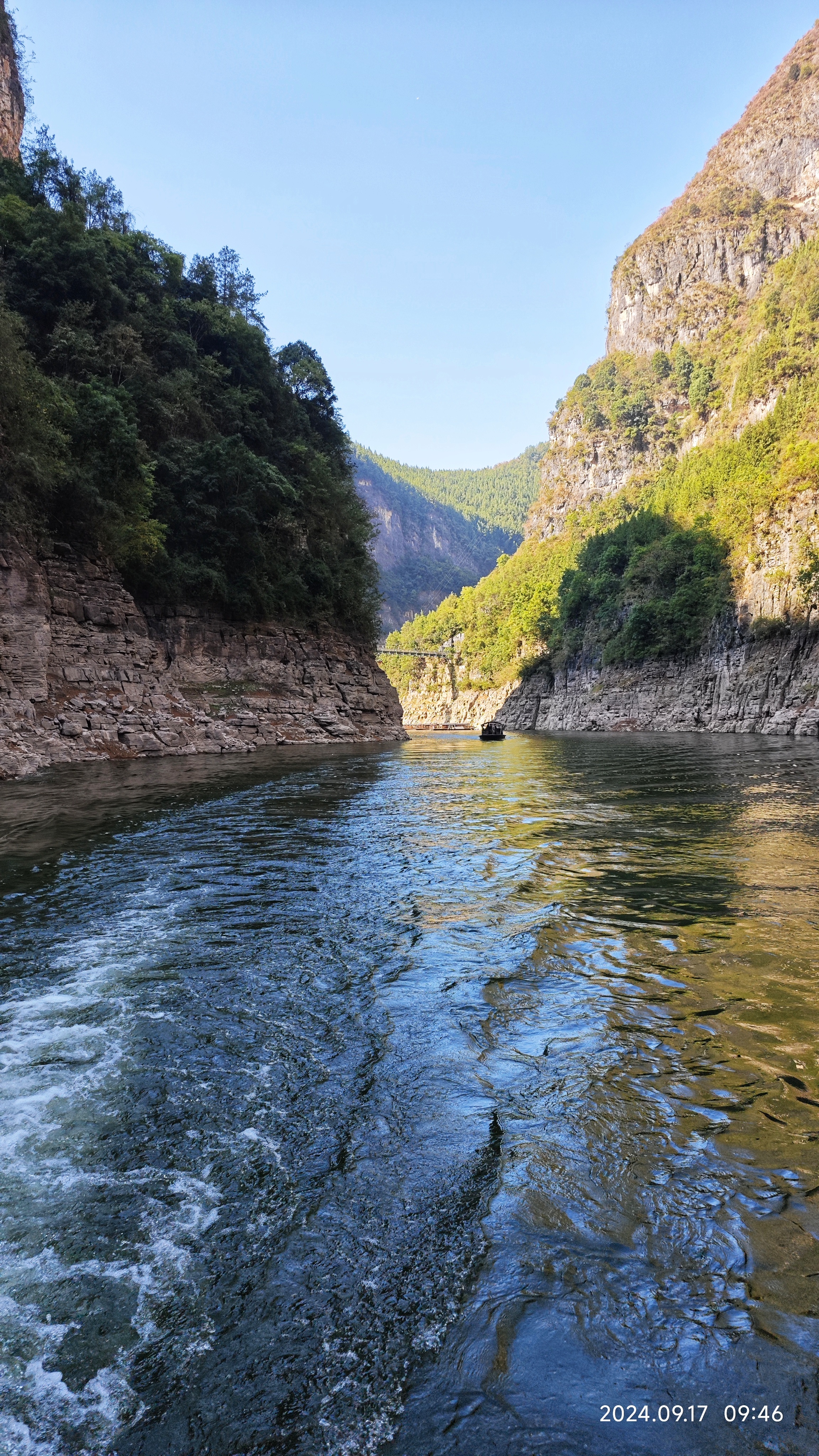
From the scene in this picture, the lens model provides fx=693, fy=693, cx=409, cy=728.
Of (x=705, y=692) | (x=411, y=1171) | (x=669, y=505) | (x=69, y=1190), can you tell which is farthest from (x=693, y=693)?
(x=69, y=1190)

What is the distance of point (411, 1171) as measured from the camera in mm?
3143

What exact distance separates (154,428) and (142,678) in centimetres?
1288

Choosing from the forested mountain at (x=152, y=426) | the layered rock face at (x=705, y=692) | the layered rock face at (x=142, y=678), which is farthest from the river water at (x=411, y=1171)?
the layered rock face at (x=705, y=692)

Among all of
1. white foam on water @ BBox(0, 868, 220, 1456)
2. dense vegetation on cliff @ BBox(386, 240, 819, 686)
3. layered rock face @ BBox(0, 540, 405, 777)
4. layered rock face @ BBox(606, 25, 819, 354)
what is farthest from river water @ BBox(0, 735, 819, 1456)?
layered rock face @ BBox(606, 25, 819, 354)

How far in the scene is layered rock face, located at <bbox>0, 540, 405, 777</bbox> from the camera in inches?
812

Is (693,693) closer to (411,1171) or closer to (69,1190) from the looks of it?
(411,1171)

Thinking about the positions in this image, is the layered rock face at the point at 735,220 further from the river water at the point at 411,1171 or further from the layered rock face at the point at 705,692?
the river water at the point at 411,1171

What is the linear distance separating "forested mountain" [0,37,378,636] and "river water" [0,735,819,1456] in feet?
68.2

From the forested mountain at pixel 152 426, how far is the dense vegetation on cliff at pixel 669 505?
3324 cm

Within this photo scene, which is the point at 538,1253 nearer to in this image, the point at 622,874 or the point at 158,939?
the point at 158,939

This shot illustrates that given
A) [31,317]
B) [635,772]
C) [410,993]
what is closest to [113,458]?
[31,317]

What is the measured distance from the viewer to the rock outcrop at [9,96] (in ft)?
117

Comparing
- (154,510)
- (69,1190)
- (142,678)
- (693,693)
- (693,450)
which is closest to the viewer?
(69,1190)

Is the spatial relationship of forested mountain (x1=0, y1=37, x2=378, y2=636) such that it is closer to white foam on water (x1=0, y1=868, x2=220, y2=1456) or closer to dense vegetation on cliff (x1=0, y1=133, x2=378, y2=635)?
dense vegetation on cliff (x1=0, y1=133, x2=378, y2=635)
